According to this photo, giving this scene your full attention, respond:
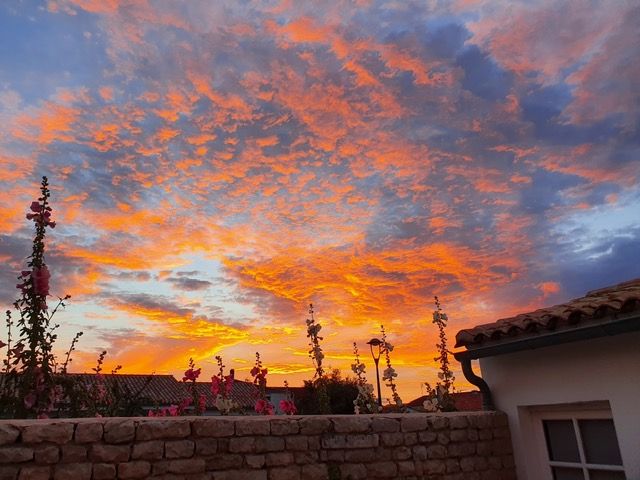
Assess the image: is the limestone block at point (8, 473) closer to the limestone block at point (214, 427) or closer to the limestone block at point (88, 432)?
the limestone block at point (88, 432)

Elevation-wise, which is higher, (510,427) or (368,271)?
(368,271)

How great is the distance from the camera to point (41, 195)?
5.75m

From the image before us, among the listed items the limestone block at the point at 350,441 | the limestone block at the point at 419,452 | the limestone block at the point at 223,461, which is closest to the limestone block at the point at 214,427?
the limestone block at the point at 223,461

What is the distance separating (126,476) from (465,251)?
837 cm

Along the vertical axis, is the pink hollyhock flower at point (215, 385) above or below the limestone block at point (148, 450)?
above

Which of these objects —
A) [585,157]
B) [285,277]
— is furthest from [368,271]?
[585,157]

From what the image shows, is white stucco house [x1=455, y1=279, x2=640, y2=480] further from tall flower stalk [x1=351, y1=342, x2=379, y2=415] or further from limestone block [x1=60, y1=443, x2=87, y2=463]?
limestone block [x1=60, y1=443, x2=87, y2=463]

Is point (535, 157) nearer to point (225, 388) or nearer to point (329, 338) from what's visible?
point (329, 338)

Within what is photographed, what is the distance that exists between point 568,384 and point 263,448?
3.07m

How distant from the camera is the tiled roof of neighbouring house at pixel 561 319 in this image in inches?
165

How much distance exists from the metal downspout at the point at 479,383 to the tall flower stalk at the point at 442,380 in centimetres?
156

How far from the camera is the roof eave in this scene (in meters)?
4.14

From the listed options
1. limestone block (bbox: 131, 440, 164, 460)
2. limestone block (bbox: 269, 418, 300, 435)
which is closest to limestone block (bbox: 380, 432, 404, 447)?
limestone block (bbox: 269, 418, 300, 435)

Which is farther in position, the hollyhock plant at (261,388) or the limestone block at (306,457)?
the hollyhock plant at (261,388)
